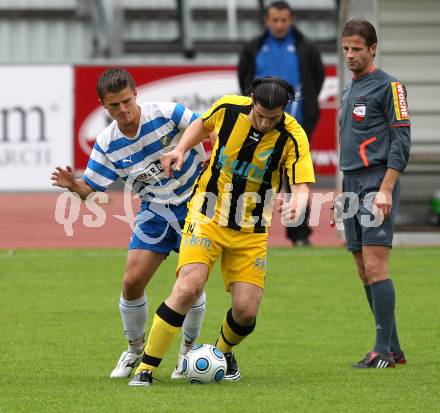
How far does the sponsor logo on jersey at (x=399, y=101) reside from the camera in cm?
708

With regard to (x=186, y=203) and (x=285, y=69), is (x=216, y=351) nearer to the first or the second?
(x=186, y=203)

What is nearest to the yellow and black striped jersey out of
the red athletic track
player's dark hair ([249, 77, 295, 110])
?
player's dark hair ([249, 77, 295, 110])

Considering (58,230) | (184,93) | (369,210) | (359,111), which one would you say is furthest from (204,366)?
(184,93)

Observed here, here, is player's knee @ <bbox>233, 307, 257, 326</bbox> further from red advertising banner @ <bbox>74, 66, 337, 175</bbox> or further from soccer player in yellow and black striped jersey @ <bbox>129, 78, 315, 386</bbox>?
red advertising banner @ <bbox>74, 66, 337, 175</bbox>

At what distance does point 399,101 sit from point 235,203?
3.84 ft

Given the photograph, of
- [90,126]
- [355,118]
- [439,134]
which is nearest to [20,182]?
[90,126]

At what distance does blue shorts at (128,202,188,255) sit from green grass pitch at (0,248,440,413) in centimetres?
73

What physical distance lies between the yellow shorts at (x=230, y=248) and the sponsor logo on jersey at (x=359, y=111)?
96cm

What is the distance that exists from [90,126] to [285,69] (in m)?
7.80

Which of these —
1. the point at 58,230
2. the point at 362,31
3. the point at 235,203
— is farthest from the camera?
the point at 58,230

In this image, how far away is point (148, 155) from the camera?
718 centimetres

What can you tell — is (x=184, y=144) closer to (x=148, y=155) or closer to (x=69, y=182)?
(x=148, y=155)

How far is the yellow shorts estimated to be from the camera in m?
6.68

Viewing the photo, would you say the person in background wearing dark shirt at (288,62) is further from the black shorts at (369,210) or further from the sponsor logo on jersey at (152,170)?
the sponsor logo on jersey at (152,170)
